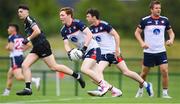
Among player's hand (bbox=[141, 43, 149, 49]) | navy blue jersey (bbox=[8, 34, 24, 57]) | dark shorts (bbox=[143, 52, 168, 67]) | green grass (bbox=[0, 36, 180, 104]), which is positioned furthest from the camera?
navy blue jersey (bbox=[8, 34, 24, 57])

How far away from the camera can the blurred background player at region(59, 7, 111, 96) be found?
1939 centimetres

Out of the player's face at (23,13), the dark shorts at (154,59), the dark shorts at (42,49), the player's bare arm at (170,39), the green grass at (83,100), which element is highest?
the player's face at (23,13)

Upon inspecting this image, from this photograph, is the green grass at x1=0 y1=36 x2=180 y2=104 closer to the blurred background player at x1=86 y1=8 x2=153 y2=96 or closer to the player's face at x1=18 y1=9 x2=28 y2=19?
the blurred background player at x1=86 y1=8 x2=153 y2=96

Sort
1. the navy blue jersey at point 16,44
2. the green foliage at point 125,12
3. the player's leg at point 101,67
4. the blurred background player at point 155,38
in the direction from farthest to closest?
the green foliage at point 125,12 → the navy blue jersey at point 16,44 → the blurred background player at point 155,38 → the player's leg at point 101,67

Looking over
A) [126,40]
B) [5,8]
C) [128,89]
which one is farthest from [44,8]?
[128,89]

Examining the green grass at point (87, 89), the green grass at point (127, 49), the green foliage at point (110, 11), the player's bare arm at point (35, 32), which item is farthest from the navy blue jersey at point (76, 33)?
the green foliage at point (110, 11)

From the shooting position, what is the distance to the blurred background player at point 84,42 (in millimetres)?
19391


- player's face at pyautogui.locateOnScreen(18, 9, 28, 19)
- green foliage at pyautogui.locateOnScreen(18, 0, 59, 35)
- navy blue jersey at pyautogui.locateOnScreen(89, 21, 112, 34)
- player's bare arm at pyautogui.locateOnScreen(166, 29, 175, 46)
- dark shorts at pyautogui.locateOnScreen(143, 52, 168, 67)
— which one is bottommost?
dark shorts at pyautogui.locateOnScreen(143, 52, 168, 67)

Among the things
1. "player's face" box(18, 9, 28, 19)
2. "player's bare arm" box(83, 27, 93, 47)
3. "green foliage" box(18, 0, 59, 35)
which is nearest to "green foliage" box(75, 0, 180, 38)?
"green foliage" box(18, 0, 59, 35)

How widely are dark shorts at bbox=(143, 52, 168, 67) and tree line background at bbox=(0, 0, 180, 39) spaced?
32122 millimetres

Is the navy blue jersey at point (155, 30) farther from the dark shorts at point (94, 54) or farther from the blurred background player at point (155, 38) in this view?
the dark shorts at point (94, 54)

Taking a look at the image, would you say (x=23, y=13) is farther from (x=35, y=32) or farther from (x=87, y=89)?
(x=87, y=89)

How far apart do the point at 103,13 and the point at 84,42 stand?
45.1 metres

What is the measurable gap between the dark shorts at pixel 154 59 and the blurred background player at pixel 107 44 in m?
0.44
